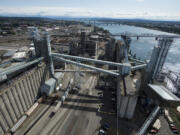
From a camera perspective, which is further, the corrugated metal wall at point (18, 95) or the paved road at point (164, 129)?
the paved road at point (164, 129)

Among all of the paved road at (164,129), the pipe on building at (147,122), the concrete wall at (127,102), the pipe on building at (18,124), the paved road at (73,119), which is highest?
the concrete wall at (127,102)

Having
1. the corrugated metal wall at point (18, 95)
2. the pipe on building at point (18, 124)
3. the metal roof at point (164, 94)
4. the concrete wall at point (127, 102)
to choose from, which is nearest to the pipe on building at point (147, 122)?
the concrete wall at point (127, 102)

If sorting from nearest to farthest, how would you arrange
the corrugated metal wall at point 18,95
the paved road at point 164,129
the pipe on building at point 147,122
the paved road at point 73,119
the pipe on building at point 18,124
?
1. the corrugated metal wall at point 18,95
2. the pipe on building at point 147,122
3. the pipe on building at point 18,124
4. the paved road at point 73,119
5. the paved road at point 164,129

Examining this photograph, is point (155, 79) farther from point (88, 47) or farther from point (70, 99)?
point (88, 47)

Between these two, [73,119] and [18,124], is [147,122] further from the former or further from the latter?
[18,124]

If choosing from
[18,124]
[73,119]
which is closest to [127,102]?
[73,119]

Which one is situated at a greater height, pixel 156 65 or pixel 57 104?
pixel 156 65

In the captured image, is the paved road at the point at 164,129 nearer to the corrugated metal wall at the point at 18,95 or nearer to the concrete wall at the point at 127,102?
the concrete wall at the point at 127,102

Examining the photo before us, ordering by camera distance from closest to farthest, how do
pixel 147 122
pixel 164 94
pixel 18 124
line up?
1. pixel 147 122
2. pixel 18 124
3. pixel 164 94

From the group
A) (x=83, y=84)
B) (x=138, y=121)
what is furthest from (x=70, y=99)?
(x=138, y=121)
